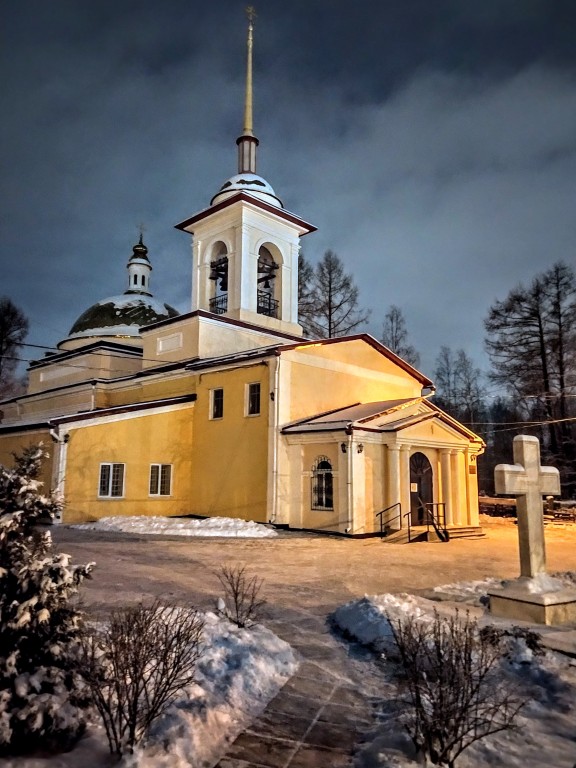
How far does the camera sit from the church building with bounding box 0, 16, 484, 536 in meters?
18.5

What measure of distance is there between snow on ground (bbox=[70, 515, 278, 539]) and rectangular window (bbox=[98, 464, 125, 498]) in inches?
48.6

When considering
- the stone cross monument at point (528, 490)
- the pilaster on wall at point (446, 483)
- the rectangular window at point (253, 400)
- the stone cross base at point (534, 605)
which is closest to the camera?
the stone cross base at point (534, 605)

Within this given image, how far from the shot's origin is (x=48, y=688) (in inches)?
153

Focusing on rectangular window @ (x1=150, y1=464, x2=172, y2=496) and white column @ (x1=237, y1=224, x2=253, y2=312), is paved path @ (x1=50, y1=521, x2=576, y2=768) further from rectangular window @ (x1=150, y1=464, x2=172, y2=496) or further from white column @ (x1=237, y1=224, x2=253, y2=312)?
white column @ (x1=237, y1=224, x2=253, y2=312)

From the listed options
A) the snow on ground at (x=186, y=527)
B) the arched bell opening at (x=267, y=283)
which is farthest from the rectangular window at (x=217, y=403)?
the arched bell opening at (x=267, y=283)

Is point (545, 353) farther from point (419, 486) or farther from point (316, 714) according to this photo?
point (316, 714)

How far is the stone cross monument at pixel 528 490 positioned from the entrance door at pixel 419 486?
37.3 feet

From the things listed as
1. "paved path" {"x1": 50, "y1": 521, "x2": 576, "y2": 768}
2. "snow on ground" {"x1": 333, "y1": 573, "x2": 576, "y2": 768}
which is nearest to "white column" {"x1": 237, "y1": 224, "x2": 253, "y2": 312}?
"paved path" {"x1": 50, "y1": 521, "x2": 576, "y2": 768}

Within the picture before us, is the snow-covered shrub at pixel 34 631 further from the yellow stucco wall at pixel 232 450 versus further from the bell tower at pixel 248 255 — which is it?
the bell tower at pixel 248 255

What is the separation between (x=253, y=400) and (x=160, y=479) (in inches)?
189

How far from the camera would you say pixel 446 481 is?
20.4m

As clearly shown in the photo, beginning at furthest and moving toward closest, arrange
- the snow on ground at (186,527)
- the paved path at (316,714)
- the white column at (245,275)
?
the white column at (245,275) < the snow on ground at (186,527) < the paved path at (316,714)

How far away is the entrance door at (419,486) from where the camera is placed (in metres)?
19.4

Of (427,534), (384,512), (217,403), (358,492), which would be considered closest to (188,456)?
(217,403)
